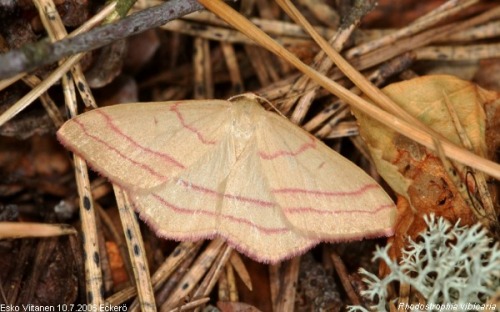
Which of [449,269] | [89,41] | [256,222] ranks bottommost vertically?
[449,269]

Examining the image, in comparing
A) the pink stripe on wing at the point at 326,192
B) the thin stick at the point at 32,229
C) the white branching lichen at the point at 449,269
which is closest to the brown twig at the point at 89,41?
the thin stick at the point at 32,229

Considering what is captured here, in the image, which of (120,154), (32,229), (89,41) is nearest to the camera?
(89,41)

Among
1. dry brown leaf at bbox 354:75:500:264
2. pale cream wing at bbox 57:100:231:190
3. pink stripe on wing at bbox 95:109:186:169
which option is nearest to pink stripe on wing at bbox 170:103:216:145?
pale cream wing at bbox 57:100:231:190

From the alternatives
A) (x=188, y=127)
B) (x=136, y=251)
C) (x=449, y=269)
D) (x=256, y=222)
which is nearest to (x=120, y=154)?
(x=188, y=127)

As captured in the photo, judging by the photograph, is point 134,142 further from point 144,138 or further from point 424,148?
point 424,148

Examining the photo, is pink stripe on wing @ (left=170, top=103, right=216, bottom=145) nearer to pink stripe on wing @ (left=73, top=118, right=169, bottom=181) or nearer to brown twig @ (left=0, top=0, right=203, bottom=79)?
pink stripe on wing @ (left=73, top=118, right=169, bottom=181)

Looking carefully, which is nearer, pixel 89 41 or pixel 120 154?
pixel 89 41

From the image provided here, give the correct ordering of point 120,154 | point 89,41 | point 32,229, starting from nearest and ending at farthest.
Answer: point 89,41 → point 120,154 → point 32,229
